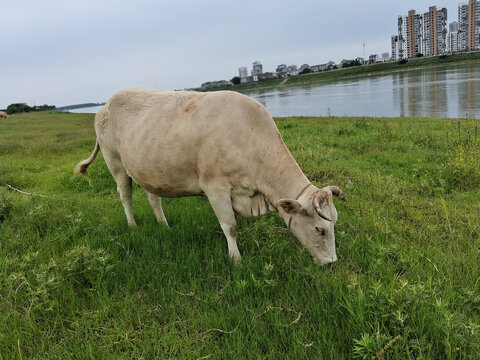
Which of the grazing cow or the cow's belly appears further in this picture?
the cow's belly

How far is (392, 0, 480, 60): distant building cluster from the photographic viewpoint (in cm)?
15375

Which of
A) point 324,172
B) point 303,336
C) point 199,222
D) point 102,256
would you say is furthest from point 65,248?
point 324,172

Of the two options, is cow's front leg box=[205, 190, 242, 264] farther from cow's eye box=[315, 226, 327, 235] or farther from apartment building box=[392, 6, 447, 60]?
apartment building box=[392, 6, 447, 60]

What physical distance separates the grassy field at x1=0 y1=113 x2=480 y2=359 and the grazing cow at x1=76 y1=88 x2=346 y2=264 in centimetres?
43

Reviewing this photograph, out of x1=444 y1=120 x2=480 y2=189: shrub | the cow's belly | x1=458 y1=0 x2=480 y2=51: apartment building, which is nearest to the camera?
the cow's belly

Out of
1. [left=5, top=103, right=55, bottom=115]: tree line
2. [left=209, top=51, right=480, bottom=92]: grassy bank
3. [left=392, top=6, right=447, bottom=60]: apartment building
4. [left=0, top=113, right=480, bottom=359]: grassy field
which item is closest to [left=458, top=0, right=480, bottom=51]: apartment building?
[left=392, top=6, right=447, bottom=60]: apartment building

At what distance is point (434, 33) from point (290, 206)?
641ft

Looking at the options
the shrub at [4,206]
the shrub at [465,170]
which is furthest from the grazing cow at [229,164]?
the shrub at [465,170]

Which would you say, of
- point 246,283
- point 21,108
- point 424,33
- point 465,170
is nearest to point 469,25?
point 424,33

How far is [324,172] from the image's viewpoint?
657 cm

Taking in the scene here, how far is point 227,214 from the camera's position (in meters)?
3.62

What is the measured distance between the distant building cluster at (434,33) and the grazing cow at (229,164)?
17784 centimetres

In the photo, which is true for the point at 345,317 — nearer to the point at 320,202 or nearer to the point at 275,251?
the point at 320,202

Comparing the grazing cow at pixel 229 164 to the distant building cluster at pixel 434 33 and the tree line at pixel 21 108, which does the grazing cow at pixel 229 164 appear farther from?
the distant building cluster at pixel 434 33
